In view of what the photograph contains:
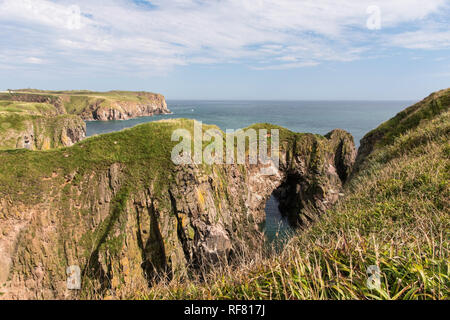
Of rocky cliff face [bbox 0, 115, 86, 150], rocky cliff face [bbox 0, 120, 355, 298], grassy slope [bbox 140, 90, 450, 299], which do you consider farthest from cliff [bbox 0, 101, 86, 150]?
grassy slope [bbox 140, 90, 450, 299]

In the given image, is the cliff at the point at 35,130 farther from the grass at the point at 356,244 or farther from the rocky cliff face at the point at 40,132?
the grass at the point at 356,244

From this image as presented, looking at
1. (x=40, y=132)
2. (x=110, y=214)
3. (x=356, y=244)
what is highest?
(x=40, y=132)

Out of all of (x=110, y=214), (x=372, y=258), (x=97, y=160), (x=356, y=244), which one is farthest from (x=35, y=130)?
(x=372, y=258)

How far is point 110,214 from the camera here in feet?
69.6

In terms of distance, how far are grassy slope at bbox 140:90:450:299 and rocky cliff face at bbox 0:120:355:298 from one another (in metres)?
11.5

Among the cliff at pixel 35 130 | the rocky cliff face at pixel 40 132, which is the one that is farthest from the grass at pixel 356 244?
the cliff at pixel 35 130

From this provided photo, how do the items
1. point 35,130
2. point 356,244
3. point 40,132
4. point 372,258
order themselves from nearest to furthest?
point 372,258 < point 356,244 < point 35,130 < point 40,132

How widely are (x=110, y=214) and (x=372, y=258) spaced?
892 inches

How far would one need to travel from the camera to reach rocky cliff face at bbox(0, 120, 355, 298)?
60.0ft

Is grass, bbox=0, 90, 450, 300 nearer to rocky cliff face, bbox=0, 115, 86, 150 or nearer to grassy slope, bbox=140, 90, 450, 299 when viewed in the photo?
grassy slope, bbox=140, 90, 450, 299

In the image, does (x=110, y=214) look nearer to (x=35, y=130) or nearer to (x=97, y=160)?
(x=97, y=160)
